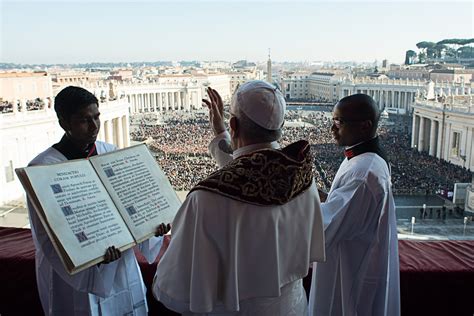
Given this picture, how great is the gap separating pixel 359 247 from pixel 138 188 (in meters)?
0.65

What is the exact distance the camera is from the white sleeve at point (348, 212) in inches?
44.8

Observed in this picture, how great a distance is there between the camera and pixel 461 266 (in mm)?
1475

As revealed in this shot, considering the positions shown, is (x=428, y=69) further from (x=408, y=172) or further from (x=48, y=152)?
(x=48, y=152)

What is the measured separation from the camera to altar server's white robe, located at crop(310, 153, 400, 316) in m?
1.17

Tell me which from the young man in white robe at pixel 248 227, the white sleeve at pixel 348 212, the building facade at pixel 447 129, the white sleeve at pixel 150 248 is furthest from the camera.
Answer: the building facade at pixel 447 129

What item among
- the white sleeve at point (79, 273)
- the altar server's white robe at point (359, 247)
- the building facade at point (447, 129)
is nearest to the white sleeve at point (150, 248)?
the white sleeve at point (79, 273)

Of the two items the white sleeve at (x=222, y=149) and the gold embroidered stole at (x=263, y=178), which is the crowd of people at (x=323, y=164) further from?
the gold embroidered stole at (x=263, y=178)

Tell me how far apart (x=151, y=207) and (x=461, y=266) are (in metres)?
1.08

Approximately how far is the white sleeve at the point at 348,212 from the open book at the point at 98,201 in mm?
412

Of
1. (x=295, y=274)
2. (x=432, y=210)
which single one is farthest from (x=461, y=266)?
(x=432, y=210)

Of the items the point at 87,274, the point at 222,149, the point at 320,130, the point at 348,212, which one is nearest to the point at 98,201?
the point at 87,274

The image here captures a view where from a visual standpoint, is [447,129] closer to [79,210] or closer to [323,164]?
[323,164]

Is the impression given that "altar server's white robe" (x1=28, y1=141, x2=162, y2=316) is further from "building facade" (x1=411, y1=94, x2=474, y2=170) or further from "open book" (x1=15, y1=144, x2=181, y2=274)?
"building facade" (x1=411, y1=94, x2=474, y2=170)

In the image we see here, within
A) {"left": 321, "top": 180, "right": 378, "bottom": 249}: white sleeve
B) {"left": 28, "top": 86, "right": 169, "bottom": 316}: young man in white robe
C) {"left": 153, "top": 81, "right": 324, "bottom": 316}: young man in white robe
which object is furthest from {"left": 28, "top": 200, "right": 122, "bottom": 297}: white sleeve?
{"left": 321, "top": 180, "right": 378, "bottom": 249}: white sleeve
